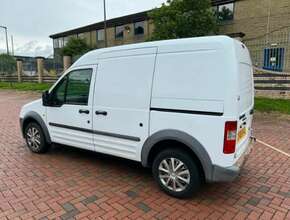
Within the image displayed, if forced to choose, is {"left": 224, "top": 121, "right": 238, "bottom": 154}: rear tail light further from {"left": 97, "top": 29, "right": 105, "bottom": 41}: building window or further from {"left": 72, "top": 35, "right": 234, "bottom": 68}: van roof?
{"left": 97, "top": 29, "right": 105, "bottom": 41}: building window

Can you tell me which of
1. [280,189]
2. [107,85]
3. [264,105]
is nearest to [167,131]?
[107,85]

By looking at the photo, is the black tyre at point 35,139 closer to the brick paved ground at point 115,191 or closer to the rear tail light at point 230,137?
the brick paved ground at point 115,191

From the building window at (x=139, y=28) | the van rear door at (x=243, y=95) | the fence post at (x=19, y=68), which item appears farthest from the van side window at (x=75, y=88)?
the fence post at (x=19, y=68)

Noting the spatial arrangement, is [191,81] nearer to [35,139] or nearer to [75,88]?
[75,88]

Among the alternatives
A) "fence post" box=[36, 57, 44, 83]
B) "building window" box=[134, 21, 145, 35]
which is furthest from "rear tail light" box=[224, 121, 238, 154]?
"building window" box=[134, 21, 145, 35]

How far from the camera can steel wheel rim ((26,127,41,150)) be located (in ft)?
16.8

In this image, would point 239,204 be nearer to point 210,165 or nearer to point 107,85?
point 210,165

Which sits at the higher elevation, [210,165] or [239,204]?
[210,165]

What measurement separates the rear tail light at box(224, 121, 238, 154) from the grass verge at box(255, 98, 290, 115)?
24.9 ft

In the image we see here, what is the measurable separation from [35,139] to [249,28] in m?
18.8

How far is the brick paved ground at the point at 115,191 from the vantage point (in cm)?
302

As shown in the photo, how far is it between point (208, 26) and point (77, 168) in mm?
16496

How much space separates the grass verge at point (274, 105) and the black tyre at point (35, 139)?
8.23 metres

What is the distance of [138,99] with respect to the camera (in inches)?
138
